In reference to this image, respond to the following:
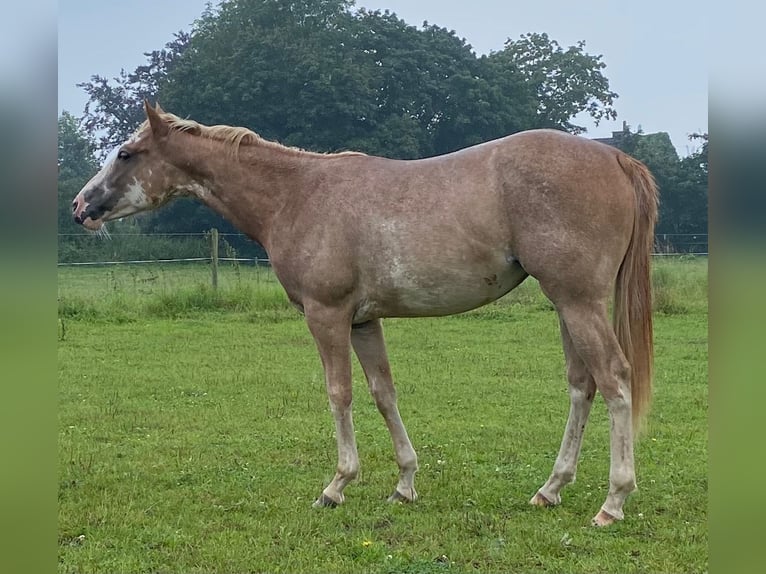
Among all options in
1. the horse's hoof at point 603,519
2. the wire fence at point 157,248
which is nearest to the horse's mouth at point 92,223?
the horse's hoof at point 603,519

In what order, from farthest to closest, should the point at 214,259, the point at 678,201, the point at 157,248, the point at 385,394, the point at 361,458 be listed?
the point at 157,248 < the point at 678,201 < the point at 214,259 < the point at 361,458 < the point at 385,394

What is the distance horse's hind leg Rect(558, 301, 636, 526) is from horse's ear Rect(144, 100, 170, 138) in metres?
2.91

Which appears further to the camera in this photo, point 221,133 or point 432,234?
point 221,133

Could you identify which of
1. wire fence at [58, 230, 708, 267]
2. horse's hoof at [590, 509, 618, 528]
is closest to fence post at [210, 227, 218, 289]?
wire fence at [58, 230, 708, 267]

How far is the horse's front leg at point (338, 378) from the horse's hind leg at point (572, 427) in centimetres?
118

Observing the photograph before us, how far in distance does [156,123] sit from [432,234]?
2.04m

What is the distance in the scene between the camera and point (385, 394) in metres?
4.86

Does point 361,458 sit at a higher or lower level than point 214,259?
lower

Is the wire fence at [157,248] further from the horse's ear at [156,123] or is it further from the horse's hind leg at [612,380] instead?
the horse's hind leg at [612,380]

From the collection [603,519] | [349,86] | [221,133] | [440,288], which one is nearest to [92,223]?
[221,133]

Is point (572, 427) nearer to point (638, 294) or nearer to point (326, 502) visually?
point (638, 294)

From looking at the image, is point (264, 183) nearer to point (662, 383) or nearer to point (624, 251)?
point (624, 251)

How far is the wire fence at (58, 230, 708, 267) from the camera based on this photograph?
16.7 metres

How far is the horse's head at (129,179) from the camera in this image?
492 cm
